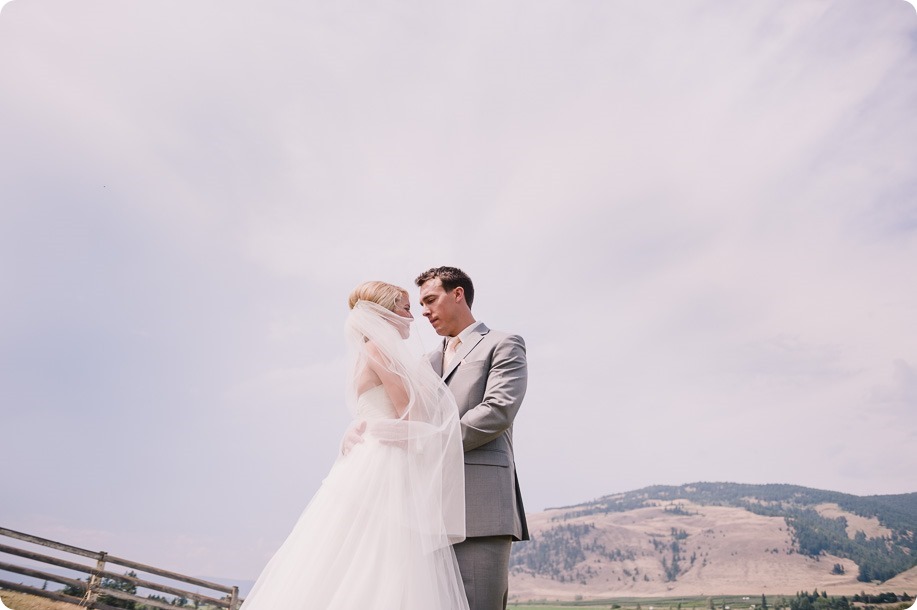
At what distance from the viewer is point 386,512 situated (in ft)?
9.84

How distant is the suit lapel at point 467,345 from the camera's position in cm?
375

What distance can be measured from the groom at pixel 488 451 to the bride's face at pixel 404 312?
1.18ft

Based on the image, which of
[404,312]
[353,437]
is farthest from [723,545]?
[353,437]

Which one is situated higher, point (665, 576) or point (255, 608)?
point (255, 608)

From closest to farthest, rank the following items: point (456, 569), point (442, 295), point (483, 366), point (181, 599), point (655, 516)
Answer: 1. point (456, 569)
2. point (483, 366)
3. point (442, 295)
4. point (181, 599)
5. point (655, 516)

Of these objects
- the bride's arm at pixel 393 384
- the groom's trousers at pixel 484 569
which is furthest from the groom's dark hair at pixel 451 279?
the groom's trousers at pixel 484 569

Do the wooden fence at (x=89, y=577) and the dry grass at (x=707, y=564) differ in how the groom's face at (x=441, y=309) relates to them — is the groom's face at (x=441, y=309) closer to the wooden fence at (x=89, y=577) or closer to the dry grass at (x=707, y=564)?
the wooden fence at (x=89, y=577)

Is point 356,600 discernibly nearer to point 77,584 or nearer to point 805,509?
point 77,584

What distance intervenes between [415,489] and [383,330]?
3.33 ft

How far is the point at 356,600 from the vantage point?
2.69 m

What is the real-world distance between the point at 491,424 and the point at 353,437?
83cm

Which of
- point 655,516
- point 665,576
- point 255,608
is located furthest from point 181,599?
point 655,516

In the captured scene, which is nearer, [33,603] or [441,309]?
[441,309]

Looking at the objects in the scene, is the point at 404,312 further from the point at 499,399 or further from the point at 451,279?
the point at 499,399
